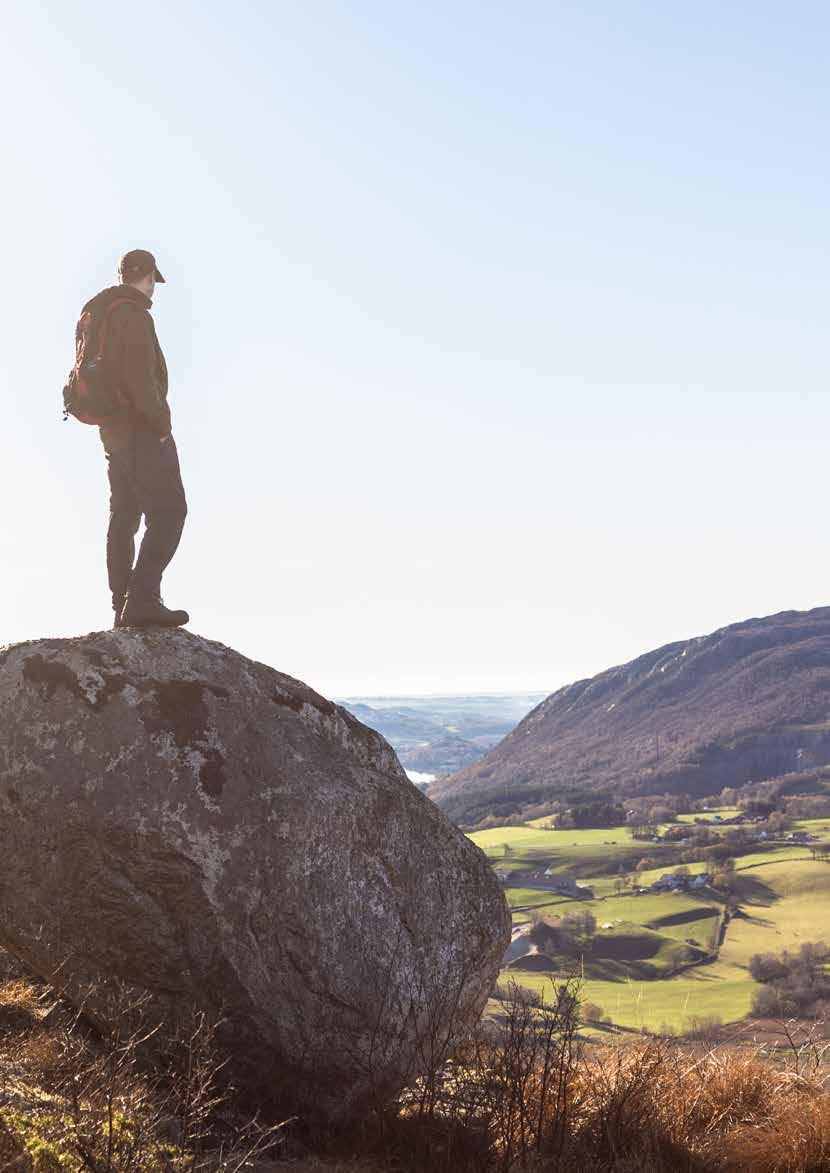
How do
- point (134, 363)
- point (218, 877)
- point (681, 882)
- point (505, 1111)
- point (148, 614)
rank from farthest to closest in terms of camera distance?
point (681, 882) < point (134, 363) < point (148, 614) < point (218, 877) < point (505, 1111)

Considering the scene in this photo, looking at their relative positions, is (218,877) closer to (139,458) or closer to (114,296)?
(139,458)

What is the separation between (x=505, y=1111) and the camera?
6.68m

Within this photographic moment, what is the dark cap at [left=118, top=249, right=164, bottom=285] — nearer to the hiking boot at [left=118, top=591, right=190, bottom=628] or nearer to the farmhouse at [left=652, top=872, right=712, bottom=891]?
the hiking boot at [left=118, top=591, right=190, bottom=628]

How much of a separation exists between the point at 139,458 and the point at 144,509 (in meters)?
0.50

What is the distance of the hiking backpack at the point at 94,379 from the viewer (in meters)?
9.20

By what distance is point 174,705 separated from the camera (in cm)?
820

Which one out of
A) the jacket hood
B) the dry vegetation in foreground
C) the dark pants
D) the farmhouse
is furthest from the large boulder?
the farmhouse

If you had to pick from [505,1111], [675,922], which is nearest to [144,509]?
[505,1111]

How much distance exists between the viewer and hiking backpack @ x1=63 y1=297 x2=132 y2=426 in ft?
30.2

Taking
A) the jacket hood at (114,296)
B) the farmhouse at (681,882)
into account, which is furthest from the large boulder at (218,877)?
the farmhouse at (681,882)

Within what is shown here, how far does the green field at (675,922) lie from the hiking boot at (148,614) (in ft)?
227

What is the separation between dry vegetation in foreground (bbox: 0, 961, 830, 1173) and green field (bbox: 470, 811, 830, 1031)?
67900 millimetres

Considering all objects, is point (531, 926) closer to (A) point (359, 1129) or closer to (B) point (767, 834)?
(B) point (767, 834)

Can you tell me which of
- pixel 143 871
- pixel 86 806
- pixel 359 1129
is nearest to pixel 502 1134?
pixel 359 1129
